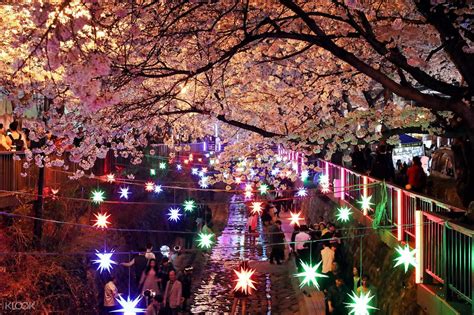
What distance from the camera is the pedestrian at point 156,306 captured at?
13156 mm

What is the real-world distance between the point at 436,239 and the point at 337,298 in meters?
3.85

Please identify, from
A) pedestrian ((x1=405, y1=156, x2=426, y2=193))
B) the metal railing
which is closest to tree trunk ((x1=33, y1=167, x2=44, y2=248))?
the metal railing

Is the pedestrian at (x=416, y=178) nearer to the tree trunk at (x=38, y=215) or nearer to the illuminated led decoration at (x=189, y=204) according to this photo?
the illuminated led decoration at (x=189, y=204)

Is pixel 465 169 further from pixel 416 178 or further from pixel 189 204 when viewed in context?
pixel 189 204

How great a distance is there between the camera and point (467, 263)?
703 centimetres

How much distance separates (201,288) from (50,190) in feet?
20.2

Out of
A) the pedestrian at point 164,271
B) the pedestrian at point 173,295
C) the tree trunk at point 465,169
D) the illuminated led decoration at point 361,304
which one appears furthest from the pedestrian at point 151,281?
the tree trunk at point 465,169

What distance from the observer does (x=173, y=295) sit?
45.5 ft

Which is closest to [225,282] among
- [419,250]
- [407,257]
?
[407,257]

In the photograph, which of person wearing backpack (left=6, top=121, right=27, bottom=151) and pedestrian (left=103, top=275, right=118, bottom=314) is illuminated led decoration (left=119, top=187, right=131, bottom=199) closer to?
person wearing backpack (left=6, top=121, right=27, bottom=151)

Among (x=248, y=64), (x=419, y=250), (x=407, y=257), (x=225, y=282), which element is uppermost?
(x=248, y=64)

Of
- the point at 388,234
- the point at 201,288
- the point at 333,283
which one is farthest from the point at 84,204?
the point at 388,234

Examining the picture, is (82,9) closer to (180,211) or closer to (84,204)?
(84,204)

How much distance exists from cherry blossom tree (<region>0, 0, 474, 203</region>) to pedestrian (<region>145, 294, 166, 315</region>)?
401cm
